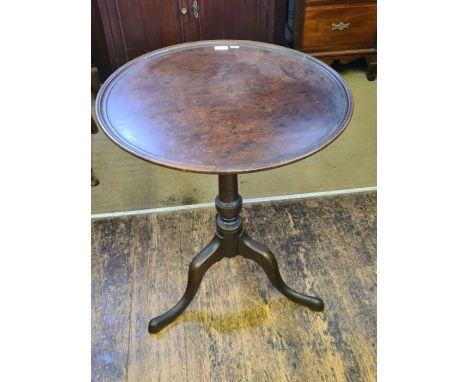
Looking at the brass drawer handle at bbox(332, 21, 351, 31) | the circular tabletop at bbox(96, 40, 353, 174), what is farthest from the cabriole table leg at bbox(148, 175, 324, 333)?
the brass drawer handle at bbox(332, 21, 351, 31)

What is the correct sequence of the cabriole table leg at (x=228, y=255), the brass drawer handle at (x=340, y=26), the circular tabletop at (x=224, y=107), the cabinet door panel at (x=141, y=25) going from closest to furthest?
the circular tabletop at (x=224, y=107) < the cabriole table leg at (x=228, y=255) < the cabinet door panel at (x=141, y=25) < the brass drawer handle at (x=340, y=26)

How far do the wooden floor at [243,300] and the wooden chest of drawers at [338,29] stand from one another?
1177mm

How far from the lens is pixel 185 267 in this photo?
→ 5.49 feet

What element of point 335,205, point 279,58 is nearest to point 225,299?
point 335,205

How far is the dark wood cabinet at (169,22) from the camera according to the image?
8.09 feet

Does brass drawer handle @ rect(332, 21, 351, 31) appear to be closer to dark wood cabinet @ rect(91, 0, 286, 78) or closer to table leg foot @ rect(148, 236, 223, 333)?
dark wood cabinet @ rect(91, 0, 286, 78)

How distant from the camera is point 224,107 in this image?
114 centimetres

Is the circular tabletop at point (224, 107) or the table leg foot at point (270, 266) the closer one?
the circular tabletop at point (224, 107)

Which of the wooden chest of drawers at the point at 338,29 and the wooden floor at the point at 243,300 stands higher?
the wooden chest of drawers at the point at 338,29

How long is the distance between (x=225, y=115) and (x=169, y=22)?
5.47 ft

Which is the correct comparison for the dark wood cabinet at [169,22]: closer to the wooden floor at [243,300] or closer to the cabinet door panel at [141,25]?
the cabinet door panel at [141,25]

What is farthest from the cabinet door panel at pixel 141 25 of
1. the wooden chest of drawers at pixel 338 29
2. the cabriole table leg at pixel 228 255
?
the cabriole table leg at pixel 228 255

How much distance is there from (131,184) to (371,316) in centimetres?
121

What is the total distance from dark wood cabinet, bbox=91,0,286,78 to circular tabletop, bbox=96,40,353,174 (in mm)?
1223
